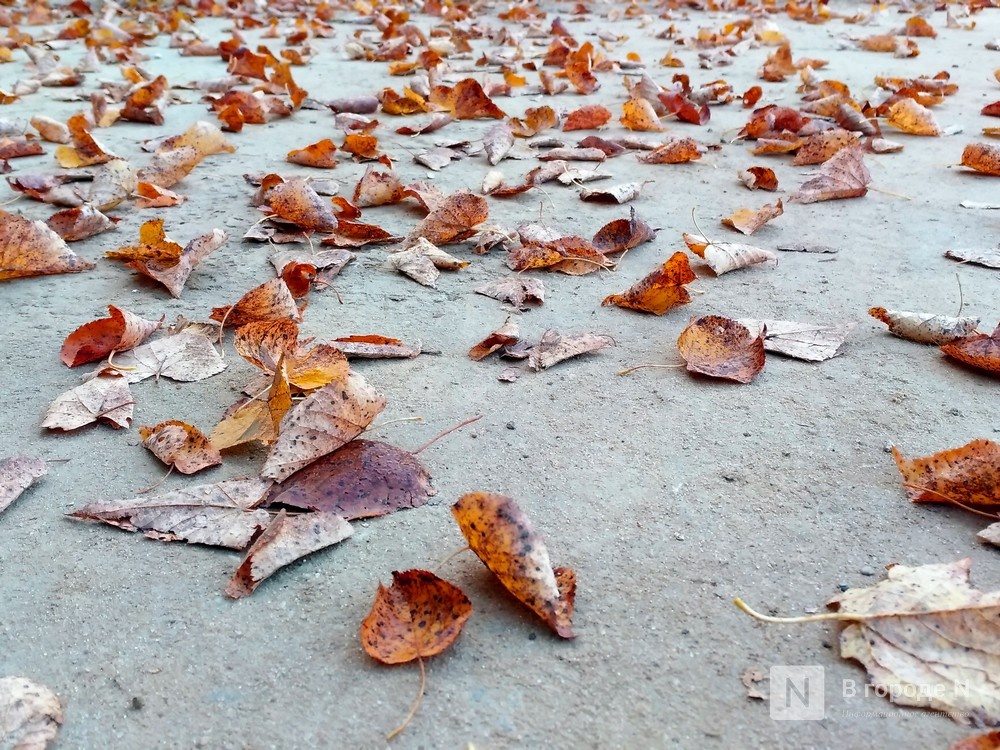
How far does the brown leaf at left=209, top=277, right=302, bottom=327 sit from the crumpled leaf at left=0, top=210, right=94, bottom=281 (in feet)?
1.70

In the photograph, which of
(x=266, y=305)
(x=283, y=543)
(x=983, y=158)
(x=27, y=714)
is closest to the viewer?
(x=27, y=714)

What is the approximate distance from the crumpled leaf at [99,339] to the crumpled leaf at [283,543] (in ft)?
2.07

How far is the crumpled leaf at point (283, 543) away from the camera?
37.6 inches

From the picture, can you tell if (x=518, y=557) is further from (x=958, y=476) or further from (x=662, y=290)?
(x=662, y=290)

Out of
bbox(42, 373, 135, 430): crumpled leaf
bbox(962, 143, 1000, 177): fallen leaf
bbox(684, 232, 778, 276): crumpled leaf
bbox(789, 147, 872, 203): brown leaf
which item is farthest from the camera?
bbox(962, 143, 1000, 177): fallen leaf

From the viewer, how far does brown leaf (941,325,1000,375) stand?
135 centimetres

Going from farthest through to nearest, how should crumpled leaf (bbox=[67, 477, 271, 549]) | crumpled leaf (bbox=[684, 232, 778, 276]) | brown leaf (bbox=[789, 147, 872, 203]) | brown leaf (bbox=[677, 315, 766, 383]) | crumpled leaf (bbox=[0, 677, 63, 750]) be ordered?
brown leaf (bbox=[789, 147, 872, 203]) → crumpled leaf (bbox=[684, 232, 778, 276]) → brown leaf (bbox=[677, 315, 766, 383]) → crumpled leaf (bbox=[67, 477, 271, 549]) → crumpled leaf (bbox=[0, 677, 63, 750])

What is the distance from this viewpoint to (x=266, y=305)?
1.55 m

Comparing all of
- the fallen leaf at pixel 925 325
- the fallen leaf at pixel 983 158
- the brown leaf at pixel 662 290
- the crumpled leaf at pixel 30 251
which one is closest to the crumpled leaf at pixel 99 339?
the crumpled leaf at pixel 30 251

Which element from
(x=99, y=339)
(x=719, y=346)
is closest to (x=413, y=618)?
(x=719, y=346)

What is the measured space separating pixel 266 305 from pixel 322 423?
51 centimetres

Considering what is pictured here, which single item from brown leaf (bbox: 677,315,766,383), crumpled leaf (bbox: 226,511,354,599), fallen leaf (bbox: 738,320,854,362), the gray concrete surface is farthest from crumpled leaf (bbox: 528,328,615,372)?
crumpled leaf (bbox: 226,511,354,599)

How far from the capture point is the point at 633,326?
1.59m
